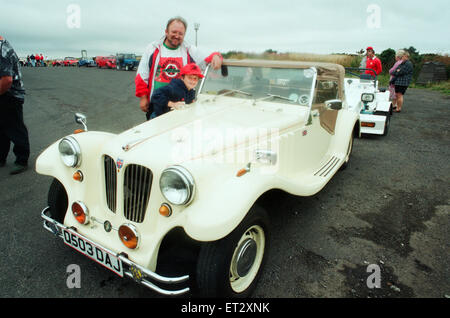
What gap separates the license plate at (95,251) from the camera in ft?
6.35

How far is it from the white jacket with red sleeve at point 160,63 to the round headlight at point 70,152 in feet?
4.74

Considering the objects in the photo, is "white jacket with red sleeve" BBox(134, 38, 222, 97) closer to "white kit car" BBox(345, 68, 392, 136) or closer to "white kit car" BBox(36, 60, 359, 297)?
"white kit car" BBox(36, 60, 359, 297)

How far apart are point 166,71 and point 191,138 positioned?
1.58 m

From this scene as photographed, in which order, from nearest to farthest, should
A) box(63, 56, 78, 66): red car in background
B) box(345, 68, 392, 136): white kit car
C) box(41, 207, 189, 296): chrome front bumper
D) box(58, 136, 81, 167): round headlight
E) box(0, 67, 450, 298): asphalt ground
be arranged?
box(41, 207, 189, 296): chrome front bumper → box(0, 67, 450, 298): asphalt ground → box(58, 136, 81, 167): round headlight → box(345, 68, 392, 136): white kit car → box(63, 56, 78, 66): red car in background

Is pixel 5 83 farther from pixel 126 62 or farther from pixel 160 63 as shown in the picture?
pixel 126 62

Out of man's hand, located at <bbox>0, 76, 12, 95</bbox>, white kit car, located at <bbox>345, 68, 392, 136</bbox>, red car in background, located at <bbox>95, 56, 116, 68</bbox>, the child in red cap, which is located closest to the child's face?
the child in red cap

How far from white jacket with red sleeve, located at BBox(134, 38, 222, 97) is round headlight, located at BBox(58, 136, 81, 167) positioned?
1.44 m

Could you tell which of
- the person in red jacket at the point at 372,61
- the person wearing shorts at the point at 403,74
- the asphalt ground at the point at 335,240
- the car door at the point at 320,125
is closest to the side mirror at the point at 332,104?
the car door at the point at 320,125

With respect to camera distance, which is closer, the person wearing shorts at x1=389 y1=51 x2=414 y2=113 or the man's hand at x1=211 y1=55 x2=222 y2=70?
the man's hand at x1=211 y1=55 x2=222 y2=70

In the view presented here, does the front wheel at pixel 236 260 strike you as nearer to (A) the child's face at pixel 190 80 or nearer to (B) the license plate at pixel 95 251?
(B) the license plate at pixel 95 251

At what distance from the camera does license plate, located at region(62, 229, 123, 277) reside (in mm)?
1936

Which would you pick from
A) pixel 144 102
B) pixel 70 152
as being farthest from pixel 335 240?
pixel 144 102

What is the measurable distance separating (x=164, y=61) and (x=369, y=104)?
201 inches
